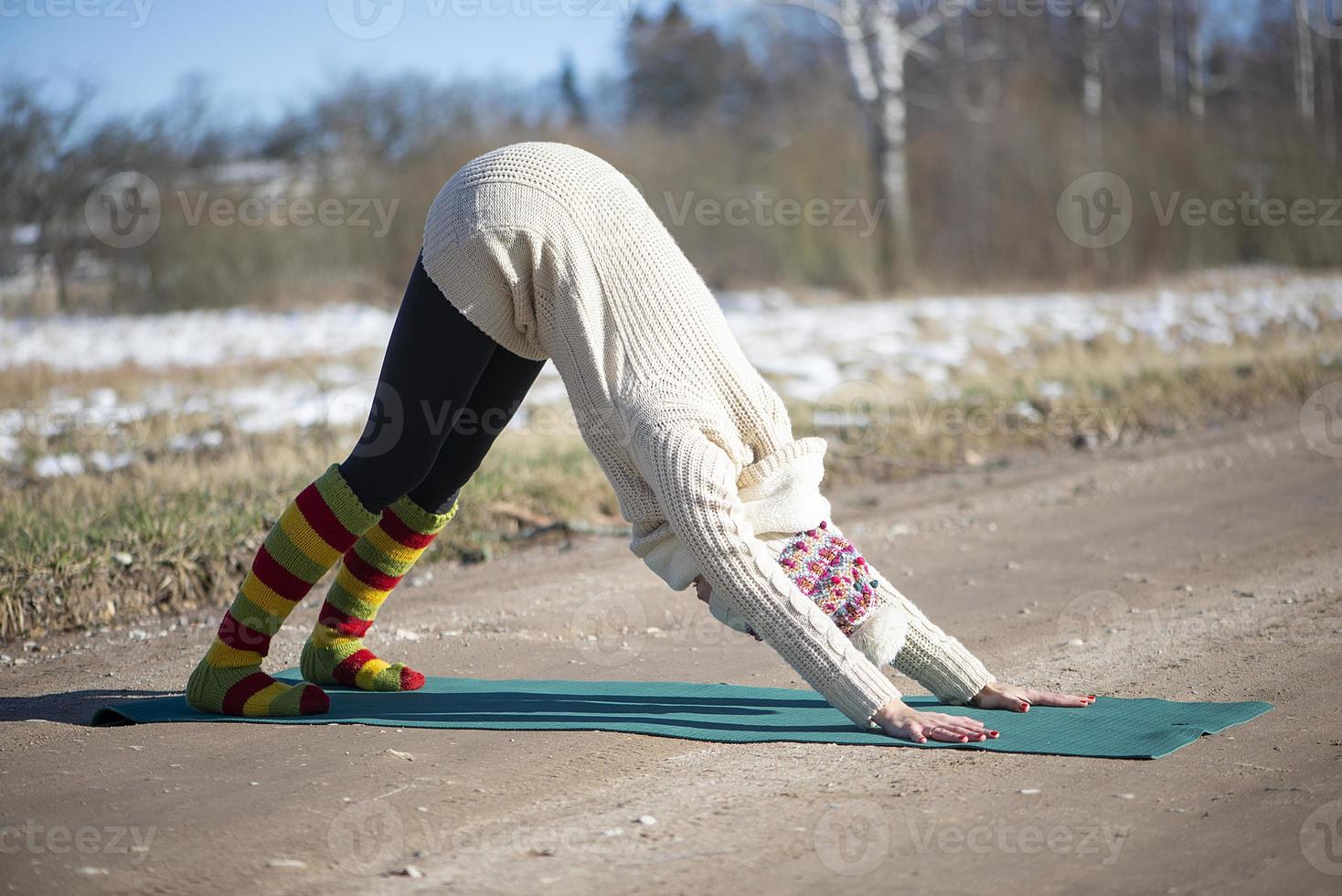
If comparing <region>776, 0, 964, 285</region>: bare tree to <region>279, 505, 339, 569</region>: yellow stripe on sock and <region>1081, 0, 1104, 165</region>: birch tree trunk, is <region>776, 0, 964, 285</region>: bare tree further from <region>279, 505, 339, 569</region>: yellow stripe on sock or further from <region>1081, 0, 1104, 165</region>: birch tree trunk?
<region>279, 505, 339, 569</region>: yellow stripe on sock

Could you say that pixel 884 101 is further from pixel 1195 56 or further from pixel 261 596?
pixel 1195 56

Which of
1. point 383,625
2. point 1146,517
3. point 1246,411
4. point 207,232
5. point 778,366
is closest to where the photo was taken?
point 383,625

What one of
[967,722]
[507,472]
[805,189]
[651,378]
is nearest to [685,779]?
[967,722]

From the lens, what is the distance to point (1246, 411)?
812 centimetres

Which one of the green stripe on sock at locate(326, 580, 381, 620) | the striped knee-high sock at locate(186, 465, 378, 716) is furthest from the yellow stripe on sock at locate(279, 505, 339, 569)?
the green stripe on sock at locate(326, 580, 381, 620)

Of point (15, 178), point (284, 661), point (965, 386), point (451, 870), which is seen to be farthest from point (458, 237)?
point (15, 178)

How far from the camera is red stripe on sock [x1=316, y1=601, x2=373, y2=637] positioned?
3430 mm

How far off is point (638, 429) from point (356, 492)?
0.74 m

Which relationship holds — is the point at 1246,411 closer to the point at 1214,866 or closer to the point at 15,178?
the point at 1214,866

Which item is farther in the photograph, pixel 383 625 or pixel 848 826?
pixel 383 625

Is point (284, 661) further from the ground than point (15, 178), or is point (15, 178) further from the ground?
point (15, 178)

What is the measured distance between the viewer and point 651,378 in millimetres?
2768

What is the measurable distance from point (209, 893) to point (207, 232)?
52.4ft

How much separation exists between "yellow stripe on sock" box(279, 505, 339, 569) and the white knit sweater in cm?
64
